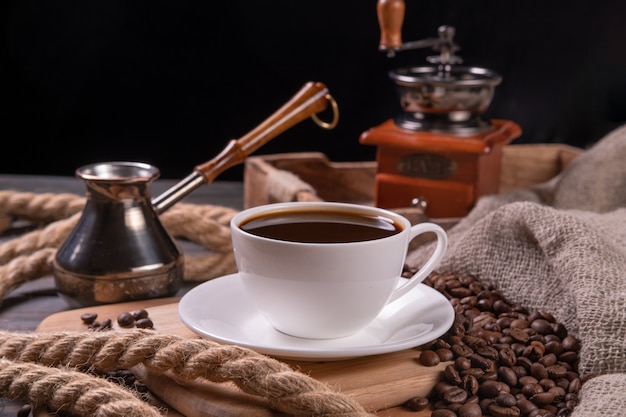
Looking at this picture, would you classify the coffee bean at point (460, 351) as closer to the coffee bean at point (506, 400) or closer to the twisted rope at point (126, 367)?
the coffee bean at point (506, 400)

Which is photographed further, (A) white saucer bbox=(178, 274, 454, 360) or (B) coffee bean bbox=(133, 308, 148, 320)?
(B) coffee bean bbox=(133, 308, 148, 320)

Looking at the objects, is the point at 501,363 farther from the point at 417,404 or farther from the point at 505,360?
the point at 417,404

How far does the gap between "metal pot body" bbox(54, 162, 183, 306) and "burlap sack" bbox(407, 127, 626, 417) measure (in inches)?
18.7

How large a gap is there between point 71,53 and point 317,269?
2040mm

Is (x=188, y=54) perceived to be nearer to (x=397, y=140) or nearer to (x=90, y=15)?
(x=90, y=15)

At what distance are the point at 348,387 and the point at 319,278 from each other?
5.6 inches

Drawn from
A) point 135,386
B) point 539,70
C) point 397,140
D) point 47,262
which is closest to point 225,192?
point 397,140

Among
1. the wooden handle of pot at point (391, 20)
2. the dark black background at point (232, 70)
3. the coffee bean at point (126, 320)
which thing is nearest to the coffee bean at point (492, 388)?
the coffee bean at point (126, 320)

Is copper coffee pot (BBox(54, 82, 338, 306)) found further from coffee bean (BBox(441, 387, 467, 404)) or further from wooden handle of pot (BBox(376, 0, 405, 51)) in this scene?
wooden handle of pot (BBox(376, 0, 405, 51))

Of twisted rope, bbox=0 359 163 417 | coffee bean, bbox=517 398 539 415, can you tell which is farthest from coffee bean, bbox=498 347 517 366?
twisted rope, bbox=0 359 163 417

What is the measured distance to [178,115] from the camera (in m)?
2.95

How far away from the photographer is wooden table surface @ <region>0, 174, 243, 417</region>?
144 cm

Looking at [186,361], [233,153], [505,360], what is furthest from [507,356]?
[233,153]

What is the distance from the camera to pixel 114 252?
1.43 metres
